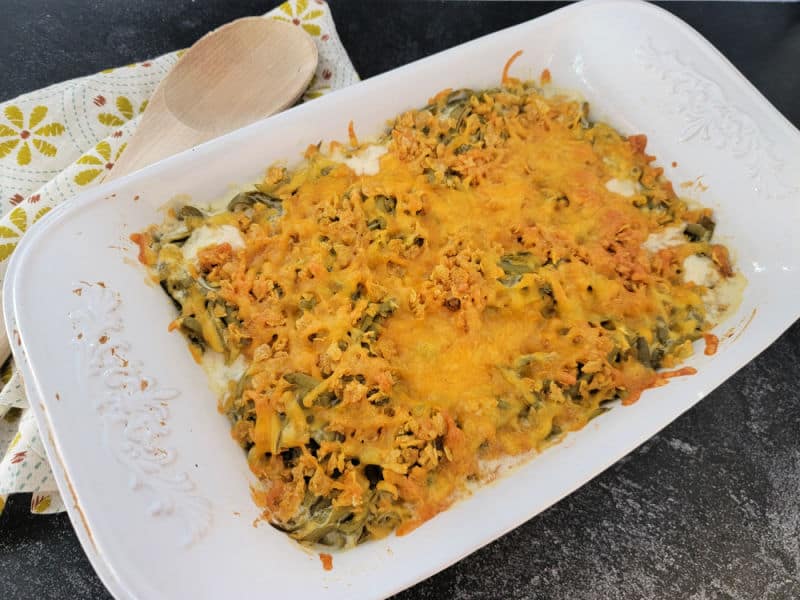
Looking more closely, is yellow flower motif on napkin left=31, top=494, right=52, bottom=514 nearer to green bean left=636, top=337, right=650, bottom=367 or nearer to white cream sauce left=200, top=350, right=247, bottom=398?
white cream sauce left=200, top=350, right=247, bottom=398

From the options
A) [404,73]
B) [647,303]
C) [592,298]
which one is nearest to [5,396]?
[404,73]

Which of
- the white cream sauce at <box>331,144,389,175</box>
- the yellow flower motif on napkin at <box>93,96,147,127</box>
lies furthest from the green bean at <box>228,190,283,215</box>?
the yellow flower motif on napkin at <box>93,96,147,127</box>

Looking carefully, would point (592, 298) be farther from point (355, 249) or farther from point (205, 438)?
point (205, 438)

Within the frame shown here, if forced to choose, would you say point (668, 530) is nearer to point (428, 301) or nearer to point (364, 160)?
point (428, 301)

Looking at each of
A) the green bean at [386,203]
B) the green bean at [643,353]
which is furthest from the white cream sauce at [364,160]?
the green bean at [643,353]

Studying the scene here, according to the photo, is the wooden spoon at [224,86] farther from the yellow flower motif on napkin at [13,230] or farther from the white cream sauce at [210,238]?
the white cream sauce at [210,238]
